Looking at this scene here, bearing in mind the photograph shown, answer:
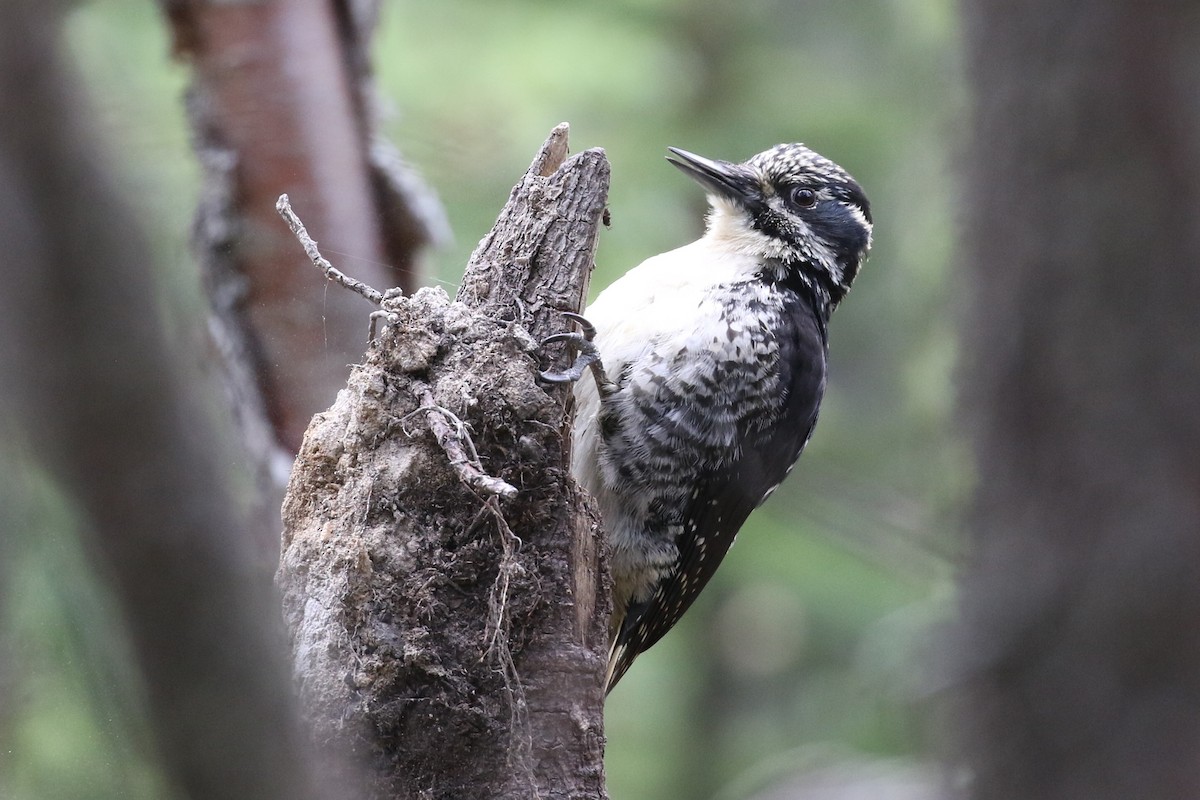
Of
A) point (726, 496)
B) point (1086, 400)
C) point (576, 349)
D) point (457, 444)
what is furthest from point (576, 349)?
point (1086, 400)

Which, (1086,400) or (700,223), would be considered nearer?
(1086,400)

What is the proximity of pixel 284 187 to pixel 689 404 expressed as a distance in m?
1.20

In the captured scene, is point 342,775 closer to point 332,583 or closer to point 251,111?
point 332,583

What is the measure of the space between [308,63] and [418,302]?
2.07 ft

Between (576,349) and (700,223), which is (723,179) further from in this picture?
(700,223)

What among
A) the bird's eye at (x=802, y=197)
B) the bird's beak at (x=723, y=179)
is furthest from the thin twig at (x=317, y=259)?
the bird's eye at (x=802, y=197)

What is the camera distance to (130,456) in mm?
1077

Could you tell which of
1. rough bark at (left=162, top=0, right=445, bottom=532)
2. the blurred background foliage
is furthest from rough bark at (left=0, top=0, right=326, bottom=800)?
rough bark at (left=162, top=0, right=445, bottom=532)

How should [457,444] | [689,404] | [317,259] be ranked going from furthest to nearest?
[689,404], [317,259], [457,444]

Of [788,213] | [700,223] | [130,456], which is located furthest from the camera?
[700,223]

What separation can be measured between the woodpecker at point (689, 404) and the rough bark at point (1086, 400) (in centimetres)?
60

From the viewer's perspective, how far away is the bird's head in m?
3.69

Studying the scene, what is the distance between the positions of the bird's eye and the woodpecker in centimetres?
14

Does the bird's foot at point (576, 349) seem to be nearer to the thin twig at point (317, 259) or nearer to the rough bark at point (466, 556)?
the rough bark at point (466, 556)
